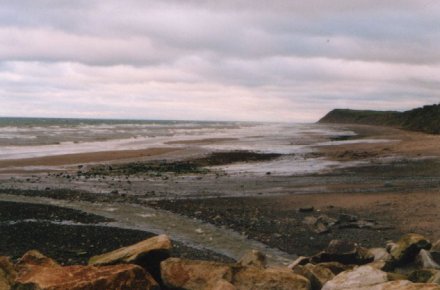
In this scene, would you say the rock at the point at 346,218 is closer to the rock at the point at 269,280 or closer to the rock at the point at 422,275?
the rock at the point at 422,275

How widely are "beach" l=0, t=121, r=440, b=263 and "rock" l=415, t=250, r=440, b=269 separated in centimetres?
356

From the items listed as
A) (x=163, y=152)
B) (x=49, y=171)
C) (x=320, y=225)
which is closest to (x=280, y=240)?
(x=320, y=225)

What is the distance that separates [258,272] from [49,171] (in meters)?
24.9

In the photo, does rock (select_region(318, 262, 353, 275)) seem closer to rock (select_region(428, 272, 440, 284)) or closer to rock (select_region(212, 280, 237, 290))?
rock (select_region(428, 272, 440, 284))

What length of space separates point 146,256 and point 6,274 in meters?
2.16

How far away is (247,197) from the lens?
64.2ft

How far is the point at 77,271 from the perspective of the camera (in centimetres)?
697

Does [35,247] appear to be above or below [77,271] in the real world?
below

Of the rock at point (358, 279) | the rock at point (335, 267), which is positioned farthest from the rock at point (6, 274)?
the rock at point (335, 267)

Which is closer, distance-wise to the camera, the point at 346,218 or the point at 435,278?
the point at 435,278

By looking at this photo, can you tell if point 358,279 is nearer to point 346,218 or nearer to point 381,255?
point 381,255

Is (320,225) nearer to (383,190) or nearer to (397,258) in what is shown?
(397,258)

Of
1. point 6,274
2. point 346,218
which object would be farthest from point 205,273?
point 346,218

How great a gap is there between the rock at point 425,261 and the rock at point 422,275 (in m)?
0.72
